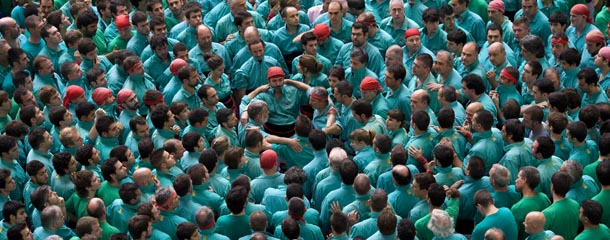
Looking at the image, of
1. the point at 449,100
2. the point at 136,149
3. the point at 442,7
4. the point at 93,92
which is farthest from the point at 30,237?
the point at 442,7

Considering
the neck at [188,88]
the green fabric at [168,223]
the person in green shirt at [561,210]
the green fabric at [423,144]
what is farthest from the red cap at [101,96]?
the person in green shirt at [561,210]

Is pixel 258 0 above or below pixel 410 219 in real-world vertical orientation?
below

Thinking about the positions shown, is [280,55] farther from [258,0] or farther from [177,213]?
[177,213]

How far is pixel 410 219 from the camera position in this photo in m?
15.0

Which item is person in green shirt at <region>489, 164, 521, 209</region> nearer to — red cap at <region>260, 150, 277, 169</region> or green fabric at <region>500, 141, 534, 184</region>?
green fabric at <region>500, 141, 534, 184</region>

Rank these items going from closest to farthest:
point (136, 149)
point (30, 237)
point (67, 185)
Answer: point (30, 237) < point (67, 185) < point (136, 149)

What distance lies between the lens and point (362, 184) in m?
15.2

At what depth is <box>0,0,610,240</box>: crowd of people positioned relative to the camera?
1518 cm

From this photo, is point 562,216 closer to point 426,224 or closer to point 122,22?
point 426,224

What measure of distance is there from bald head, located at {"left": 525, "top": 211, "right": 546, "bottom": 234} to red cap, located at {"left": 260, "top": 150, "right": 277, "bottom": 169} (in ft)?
11.2

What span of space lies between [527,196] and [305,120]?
348cm

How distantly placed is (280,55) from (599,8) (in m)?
6.12

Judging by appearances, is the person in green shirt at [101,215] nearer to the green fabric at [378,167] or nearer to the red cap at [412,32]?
the green fabric at [378,167]

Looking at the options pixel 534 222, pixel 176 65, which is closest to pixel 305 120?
pixel 176 65
